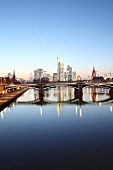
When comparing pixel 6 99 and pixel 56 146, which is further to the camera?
pixel 6 99

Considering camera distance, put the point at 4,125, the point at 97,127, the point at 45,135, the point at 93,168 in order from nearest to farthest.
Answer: the point at 93,168 → the point at 45,135 → the point at 97,127 → the point at 4,125

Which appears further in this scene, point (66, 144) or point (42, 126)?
point (42, 126)

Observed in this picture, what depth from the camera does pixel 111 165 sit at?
16.9m

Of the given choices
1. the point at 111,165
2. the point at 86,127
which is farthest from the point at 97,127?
the point at 111,165

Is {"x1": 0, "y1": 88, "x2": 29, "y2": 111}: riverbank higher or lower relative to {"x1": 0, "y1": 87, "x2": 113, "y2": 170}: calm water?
higher

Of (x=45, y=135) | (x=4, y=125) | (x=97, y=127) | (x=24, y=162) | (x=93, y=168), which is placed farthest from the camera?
(x=4, y=125)

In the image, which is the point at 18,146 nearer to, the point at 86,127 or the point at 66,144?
the point at 66,144

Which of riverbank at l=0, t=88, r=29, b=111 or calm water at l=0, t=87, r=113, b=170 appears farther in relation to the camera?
riverbank at l=0, t=88, r=29, b=111

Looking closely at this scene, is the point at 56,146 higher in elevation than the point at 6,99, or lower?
lower

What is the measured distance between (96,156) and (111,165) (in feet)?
7.05

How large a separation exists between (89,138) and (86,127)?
635 cm

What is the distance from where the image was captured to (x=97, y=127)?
103ft

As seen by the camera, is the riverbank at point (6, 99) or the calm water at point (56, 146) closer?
the calm water at point (56, 146)

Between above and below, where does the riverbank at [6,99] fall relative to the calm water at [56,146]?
above
